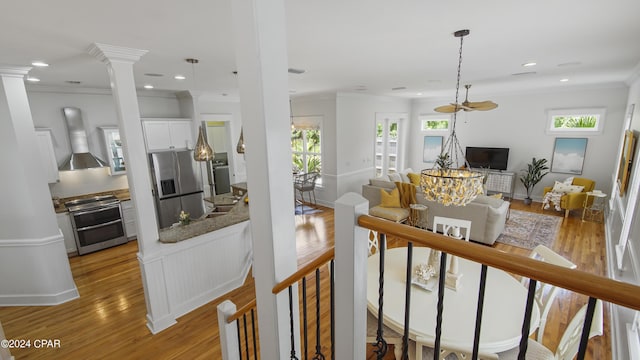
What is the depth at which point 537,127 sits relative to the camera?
22.3 feet

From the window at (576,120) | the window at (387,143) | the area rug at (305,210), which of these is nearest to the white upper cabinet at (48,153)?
the area rug at (305,210)

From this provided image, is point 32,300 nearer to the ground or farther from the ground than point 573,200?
nearer to the ground

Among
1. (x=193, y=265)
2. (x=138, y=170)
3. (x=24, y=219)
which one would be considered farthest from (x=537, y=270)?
(x=24, y=219)

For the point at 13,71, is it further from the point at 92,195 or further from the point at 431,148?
the point at 431,148

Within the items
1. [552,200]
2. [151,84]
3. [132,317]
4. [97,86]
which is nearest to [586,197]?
[552,200]

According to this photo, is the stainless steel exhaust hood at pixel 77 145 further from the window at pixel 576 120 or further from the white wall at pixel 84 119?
the window at pixel 576 120

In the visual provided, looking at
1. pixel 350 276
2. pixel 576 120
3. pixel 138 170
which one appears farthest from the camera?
pixel 576 120

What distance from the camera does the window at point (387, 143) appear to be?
7.84 m

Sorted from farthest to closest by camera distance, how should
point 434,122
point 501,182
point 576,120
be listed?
point 434,122 → point 501,182 → point 576,120

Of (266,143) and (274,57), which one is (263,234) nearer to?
(266,143)

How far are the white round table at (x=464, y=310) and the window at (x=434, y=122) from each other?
263 inches

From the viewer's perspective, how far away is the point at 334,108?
6.20 m

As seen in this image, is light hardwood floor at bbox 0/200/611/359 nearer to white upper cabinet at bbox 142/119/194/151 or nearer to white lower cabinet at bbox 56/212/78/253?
white lower cabinet at bbox 56/212/78/253

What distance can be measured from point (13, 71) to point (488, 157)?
359 inches
